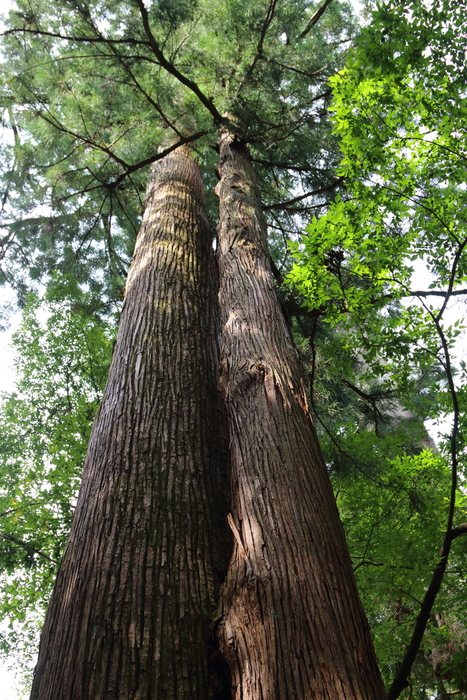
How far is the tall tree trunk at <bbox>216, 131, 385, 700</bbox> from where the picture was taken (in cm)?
121

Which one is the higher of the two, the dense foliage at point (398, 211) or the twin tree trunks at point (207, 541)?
the dense foliage at point (398, 211)

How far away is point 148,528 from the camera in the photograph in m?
1.79

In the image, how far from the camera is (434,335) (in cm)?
321

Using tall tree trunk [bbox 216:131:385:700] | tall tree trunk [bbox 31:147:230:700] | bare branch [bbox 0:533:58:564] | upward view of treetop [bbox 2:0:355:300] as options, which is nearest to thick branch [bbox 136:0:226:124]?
upward view of treetop [bbox 2:0:355:300]

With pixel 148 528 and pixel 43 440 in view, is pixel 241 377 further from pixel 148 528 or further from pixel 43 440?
pixel 43 440

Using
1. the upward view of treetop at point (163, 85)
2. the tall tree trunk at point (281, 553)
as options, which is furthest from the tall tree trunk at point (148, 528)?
the upward view of treetop at point (163, 85)

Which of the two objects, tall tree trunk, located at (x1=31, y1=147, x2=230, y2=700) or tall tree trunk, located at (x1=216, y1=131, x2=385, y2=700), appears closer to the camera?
tall tree trunk, located at (x1=216, y1=131, x2=385, y2=700)

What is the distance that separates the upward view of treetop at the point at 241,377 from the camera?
4.80 ft

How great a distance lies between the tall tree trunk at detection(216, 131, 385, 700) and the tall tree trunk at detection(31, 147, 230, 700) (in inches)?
8.6

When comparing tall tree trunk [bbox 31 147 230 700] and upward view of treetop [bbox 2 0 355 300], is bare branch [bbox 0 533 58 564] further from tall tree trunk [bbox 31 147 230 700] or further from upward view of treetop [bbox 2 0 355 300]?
upward view of treetop [bbox 2 0 355 300]

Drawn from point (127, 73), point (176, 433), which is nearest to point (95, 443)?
point (176, 433)

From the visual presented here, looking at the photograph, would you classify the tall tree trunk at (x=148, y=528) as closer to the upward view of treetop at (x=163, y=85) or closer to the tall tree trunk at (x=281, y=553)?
the tall tree trunk at (x=281, y=553)

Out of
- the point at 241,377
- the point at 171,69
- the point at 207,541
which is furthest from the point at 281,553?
the point at 171,69

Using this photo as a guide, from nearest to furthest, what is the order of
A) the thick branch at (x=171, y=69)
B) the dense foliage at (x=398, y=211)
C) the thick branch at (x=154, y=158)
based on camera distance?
the dense foliage at (x=398, y=211) < the thick branch at (x=171, y=69) < the thick branch at (x=154, y=158)
